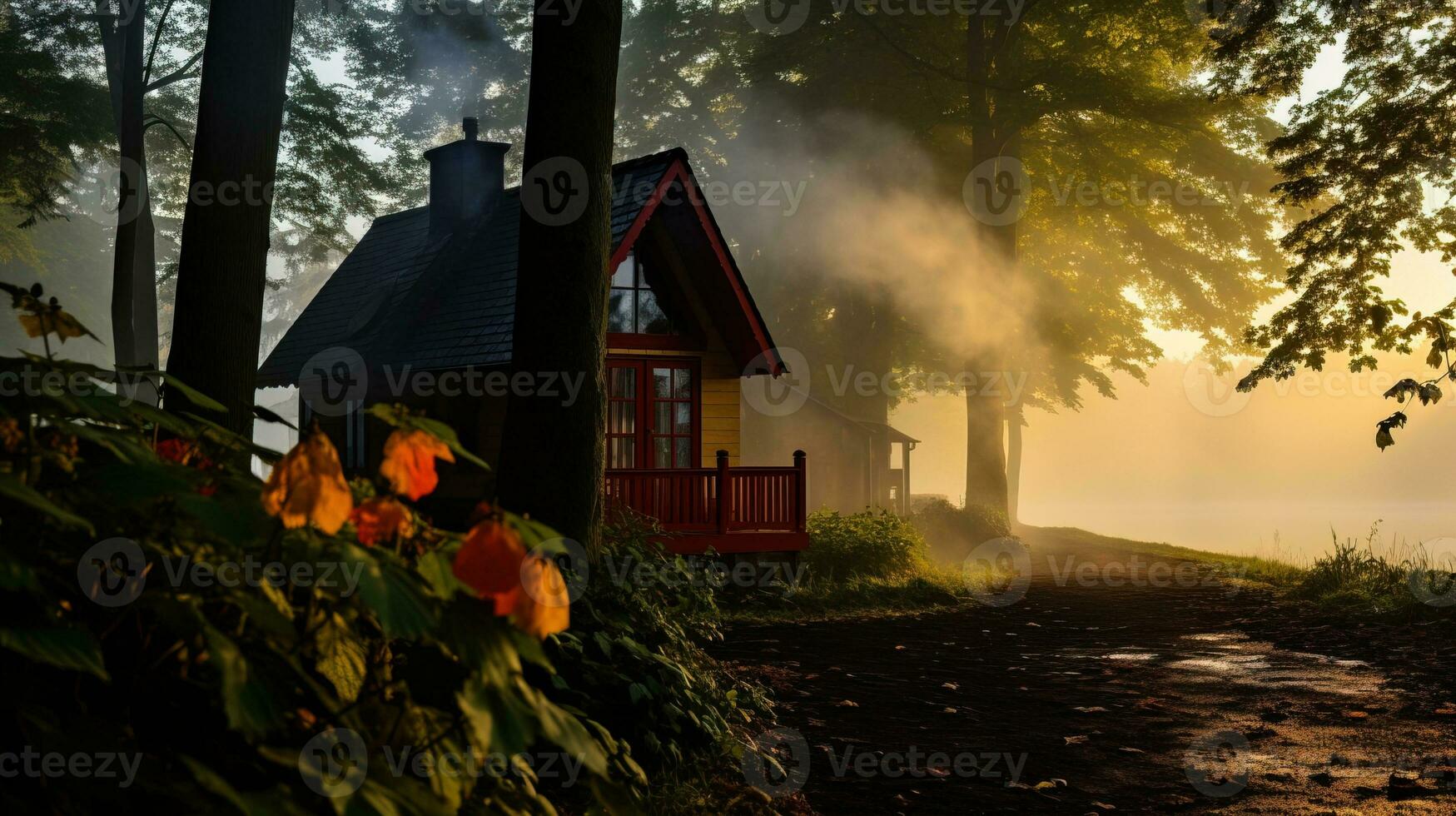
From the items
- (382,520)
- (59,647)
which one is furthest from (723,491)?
(59,647)

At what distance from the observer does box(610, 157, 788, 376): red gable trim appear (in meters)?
17.0

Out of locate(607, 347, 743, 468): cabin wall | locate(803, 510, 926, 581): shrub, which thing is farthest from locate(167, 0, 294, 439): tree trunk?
locate(803, 510, 926, 581): shrub

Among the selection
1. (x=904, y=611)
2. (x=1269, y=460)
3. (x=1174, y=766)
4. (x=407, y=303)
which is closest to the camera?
(x=1174, y=766)

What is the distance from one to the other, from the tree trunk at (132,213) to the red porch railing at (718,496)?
11091 mm

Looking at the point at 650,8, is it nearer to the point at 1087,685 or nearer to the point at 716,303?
the point at 716,303

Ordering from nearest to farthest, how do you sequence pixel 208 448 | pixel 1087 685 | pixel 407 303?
pixel 208 448 < pixel 1087 685 < pixel 407 303

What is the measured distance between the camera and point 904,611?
53.7 feet

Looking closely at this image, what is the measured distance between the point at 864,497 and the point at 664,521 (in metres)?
22.4

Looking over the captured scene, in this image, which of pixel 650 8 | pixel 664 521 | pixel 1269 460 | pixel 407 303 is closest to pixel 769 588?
pixel 664 521

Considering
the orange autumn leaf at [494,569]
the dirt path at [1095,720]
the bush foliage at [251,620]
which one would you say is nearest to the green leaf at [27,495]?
the bush foliage at [251,620]

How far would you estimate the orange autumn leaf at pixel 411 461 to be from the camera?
7.30ft

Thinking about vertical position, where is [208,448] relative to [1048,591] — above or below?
above

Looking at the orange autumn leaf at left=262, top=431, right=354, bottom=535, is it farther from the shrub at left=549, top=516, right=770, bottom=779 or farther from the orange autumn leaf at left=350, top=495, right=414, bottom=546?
the shrub at left=549, top=516, right=770, bottom=779

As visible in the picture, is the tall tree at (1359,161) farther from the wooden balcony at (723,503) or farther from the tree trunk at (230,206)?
the tree trunk at (230,206)
